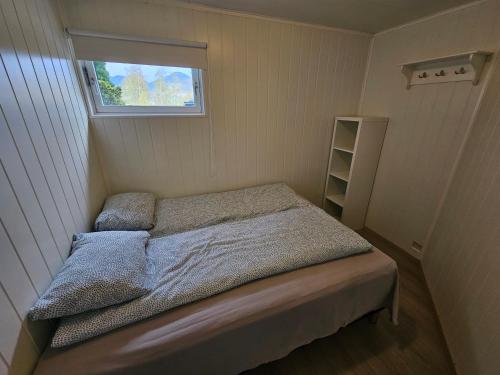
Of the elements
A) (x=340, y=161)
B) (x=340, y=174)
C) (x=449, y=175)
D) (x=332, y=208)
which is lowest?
(x=332, y=208)

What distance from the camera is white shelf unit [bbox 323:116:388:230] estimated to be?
214cm

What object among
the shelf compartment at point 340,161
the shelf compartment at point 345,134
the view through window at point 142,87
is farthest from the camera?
the shelf compartment at point 340,161

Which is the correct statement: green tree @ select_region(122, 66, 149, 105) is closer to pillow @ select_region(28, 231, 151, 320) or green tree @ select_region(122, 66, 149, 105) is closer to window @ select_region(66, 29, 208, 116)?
window @ select_region(66, 29, 208, 116)

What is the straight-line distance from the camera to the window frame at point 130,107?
5.28 feet

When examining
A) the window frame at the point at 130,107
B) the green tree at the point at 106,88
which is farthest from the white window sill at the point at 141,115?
the green tree at the point at 106,88

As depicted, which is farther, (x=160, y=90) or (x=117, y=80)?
(x=160, y=90)

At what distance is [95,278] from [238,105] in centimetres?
172

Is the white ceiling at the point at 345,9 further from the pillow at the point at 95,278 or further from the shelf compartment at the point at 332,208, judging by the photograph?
the shelf compartment at the point at 332,208

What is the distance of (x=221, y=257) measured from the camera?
4.16 feet

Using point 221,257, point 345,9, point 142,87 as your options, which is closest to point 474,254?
point 221,257

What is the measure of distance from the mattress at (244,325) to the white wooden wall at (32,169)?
24 centimetres

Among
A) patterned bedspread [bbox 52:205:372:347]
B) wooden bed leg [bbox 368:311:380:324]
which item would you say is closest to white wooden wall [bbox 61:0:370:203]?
patterned bedspread [bbox 52:205:372:347]

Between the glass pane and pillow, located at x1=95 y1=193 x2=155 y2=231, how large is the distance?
2.62 ft

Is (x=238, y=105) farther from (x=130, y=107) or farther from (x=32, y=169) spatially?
(x=32, y=169)
